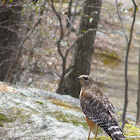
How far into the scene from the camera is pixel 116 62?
18.0m

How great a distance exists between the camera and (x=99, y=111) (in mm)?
4273

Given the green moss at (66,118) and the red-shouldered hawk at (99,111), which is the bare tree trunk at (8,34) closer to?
the green moss at (66,118)

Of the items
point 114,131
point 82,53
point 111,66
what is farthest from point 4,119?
point 111,66

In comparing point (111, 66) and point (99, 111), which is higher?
point (99, 111)

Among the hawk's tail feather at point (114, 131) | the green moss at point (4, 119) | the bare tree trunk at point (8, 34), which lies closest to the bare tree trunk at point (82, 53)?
the bare tree trunk at point (8, 34)

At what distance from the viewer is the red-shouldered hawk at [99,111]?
381 cm

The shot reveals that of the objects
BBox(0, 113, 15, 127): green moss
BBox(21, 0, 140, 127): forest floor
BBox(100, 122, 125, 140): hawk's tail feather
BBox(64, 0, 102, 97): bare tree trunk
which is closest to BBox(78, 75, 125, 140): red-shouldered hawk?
BBox(100, 122, 125, 140): hawk's tail feather

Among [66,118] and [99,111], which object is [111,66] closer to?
[66,118]

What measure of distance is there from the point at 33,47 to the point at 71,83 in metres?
1.86

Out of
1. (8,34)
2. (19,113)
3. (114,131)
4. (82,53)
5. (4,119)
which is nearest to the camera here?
(114,131)

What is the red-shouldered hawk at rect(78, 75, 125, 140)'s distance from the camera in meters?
3.81

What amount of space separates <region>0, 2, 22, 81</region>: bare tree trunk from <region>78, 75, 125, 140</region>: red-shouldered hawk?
4.01 meters

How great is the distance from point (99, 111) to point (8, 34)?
195 inches

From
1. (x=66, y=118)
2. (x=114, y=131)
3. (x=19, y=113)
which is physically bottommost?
(x=66, y=118)
